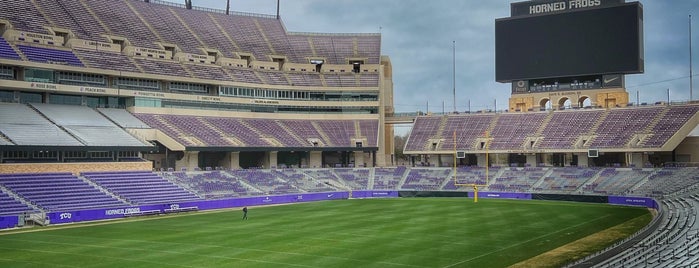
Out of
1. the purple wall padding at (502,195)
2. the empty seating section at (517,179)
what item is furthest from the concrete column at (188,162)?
the empty seating section at (517,179)

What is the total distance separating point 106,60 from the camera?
73625 millimetres

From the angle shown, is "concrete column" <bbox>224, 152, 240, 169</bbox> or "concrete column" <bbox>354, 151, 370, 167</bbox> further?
"concrete column" <bbox>354, 151, 370, 167</bbox>

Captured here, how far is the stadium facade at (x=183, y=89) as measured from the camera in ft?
214

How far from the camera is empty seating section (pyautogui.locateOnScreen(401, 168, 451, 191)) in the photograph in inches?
3127

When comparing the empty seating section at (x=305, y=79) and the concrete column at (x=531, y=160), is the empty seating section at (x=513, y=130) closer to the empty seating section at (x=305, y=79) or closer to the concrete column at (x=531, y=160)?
the concrete column at (x=531, y=160)

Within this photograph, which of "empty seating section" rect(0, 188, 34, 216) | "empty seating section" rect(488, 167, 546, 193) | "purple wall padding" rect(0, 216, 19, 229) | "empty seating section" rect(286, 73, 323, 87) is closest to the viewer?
"purple wall padding" rect(0, 216, 19, 229)

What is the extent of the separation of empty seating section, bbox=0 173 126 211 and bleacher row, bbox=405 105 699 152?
4583 centimetres

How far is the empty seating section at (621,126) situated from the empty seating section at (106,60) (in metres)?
56.2

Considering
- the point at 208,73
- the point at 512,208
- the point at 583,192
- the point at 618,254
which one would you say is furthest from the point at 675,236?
the point at 208,73

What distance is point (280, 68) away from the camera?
96.5 metres

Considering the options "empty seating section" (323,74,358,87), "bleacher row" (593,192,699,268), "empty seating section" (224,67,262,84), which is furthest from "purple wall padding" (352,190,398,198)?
"bleacher row" (593,192,699,268)

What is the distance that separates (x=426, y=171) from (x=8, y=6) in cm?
5437

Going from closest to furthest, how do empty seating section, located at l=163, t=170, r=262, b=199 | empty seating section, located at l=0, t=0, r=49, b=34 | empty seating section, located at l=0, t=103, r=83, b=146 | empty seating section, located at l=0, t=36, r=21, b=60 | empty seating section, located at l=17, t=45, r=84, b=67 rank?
empty seating section, located at l=0, t=103, r=83, b=146 → empty seating section, located at l=0, t=36, r=21, b=60 → empty seating section, located at l=163, t=170, r=262, b=199 → empty seating section, located at l=17, t=45, r=84, b=67 → empty seating section, located at l=0, t=0, r=49, b=34

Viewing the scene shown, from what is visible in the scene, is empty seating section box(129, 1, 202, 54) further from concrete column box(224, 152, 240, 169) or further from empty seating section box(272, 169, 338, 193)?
empty seating section box(272, 169, 338, 193)
